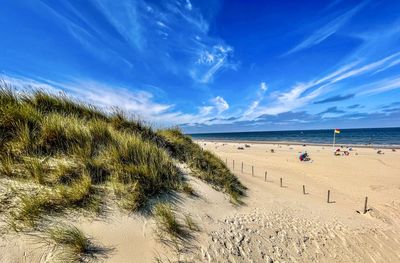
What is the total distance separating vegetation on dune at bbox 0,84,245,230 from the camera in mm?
3152

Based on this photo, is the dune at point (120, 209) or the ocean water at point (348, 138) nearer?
the dune at point (120, 209)

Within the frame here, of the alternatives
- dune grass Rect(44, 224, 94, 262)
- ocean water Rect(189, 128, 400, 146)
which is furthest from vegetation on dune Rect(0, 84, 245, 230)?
ocean water Rect(189, 128, 400, 146)

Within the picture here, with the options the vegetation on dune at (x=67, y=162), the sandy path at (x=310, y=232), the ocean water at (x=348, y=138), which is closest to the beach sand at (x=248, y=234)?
the sandy path at (x=310, y=232)

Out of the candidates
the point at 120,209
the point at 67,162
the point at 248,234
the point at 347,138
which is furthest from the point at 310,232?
Result: the point at 347,138

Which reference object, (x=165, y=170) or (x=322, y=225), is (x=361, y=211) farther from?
(x=165, y=170)

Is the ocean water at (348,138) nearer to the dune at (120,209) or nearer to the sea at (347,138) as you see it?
the sea at (347,138)

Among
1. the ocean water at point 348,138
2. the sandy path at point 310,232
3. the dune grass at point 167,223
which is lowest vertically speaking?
the sandy path at point 310,232

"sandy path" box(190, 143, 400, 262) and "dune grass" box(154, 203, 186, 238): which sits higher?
"dune grass" box(154, 203, 186, 238)

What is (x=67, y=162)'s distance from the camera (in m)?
3.89

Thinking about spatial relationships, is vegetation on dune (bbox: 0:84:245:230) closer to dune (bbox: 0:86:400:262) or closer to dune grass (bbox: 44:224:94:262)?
dune (bbox: 0:86:400:262)

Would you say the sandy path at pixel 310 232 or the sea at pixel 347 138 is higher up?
the sea at pixel 347 138

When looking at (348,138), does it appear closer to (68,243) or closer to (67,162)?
(67,162)

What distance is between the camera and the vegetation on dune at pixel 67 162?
3152mm

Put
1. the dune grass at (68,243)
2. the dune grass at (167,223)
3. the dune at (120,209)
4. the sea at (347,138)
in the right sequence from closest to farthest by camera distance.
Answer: the dune grass at (68,243), the dune at (120,209), the dune grass at (167,223), the sea at (347,138)
